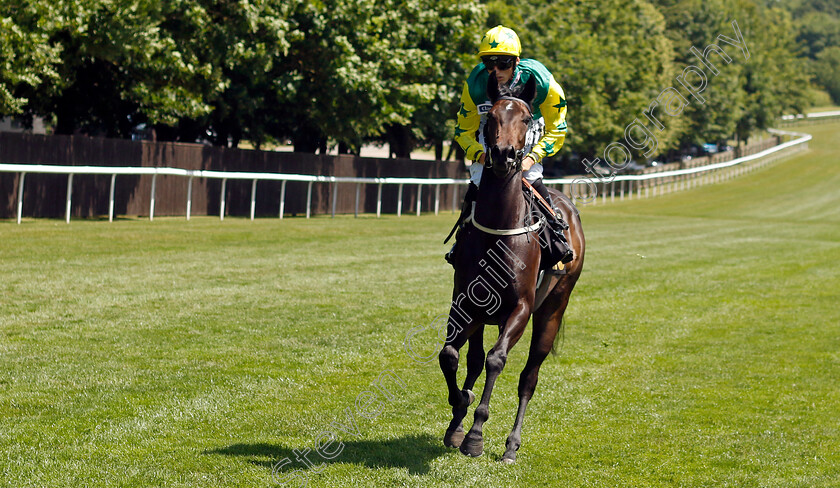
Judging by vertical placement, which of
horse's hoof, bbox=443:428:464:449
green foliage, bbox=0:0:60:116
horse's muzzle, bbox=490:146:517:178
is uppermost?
green foliage, bbox=0:0:60:116

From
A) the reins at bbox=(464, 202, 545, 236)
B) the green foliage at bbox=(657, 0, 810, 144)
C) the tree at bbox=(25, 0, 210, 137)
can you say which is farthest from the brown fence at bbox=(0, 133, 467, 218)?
the green foliage at bbox=(657, 0, 810, 144)

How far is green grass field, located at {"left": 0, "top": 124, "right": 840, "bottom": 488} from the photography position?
5.84 m

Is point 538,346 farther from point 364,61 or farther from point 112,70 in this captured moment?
point 364,61

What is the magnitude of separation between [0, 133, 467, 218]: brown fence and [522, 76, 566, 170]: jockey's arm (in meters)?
18.4

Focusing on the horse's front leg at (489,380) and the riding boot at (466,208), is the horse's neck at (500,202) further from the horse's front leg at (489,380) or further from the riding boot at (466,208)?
the horse's front leg at (489,380)

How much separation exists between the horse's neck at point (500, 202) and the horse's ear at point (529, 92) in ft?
1.78

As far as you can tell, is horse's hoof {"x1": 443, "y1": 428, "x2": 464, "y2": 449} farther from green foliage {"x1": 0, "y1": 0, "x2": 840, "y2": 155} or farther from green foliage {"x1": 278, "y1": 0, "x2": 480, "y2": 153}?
green foliage {"x1": 278, "y1": 0, "x2": 480, "y2": 153}

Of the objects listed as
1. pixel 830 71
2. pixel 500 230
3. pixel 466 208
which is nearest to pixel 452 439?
pixel 500 230

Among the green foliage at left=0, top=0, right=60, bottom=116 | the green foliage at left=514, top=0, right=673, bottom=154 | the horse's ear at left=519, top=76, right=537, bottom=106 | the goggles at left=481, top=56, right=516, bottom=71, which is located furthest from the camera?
the green foliage at left=514, top=0, right=673, bottom=154

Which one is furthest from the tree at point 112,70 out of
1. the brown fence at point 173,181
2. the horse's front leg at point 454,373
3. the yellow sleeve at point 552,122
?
the horse's front leg at point 454,373

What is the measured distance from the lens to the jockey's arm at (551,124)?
269 inches

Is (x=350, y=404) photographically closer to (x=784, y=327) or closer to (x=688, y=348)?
(x=688, y=348)

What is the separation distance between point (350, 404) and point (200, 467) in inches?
73.1

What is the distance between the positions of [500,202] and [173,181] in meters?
22.1
